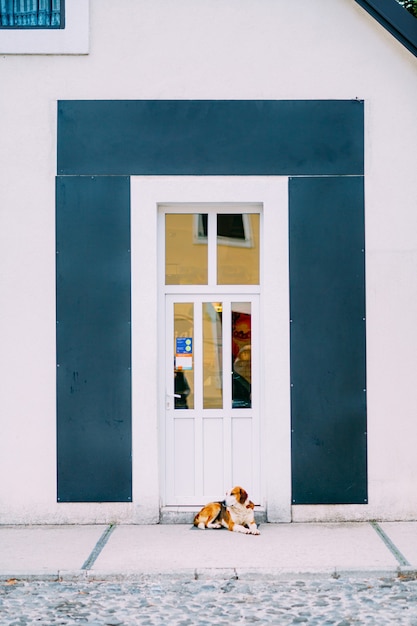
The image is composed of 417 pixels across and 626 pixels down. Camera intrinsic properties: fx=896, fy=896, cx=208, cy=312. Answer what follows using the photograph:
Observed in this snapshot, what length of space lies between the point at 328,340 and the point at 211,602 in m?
3.09

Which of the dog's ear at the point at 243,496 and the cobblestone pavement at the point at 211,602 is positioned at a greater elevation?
the dog's ear at the point at 243,496

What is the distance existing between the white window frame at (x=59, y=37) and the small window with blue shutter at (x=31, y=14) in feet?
0.40

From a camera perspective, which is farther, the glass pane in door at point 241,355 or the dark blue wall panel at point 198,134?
the glass pane in door at point 241,355

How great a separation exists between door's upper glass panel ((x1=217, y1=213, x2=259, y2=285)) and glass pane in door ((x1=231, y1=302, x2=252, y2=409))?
28cm

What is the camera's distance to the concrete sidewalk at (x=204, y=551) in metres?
7.22

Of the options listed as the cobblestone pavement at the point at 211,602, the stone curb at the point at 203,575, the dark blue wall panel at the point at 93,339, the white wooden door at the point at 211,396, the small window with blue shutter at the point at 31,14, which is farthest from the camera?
the white wooden door at the point at 211,396

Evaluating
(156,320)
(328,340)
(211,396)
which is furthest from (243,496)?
(156,320)

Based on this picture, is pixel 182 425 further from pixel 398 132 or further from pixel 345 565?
pixel 398 132

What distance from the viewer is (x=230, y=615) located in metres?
6.36

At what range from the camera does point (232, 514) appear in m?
8.44

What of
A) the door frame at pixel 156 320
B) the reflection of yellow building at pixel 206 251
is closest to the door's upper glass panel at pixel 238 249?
the reflection of yellow building at pixel 206 251

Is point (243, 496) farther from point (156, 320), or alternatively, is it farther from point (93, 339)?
point (93, 339)

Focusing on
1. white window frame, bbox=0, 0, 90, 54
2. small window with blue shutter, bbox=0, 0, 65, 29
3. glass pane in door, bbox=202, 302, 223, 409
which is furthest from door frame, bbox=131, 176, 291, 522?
small window with blue shutter, bbox=0, 0, 65, 29

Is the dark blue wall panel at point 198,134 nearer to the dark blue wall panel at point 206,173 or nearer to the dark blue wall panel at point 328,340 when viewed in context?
the dark blue wall panel at point 206,173
